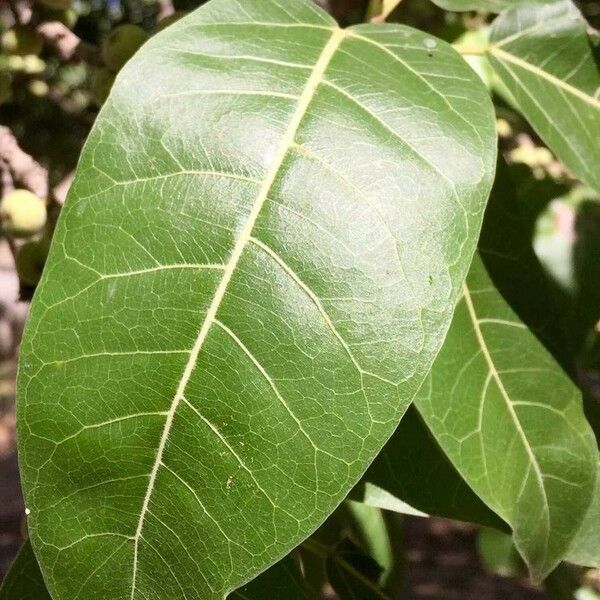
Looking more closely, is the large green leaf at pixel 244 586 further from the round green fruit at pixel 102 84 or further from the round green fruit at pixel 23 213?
the round green fruit at pixel 102 84

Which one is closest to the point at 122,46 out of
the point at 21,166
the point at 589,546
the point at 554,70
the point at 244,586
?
the point at 21,166

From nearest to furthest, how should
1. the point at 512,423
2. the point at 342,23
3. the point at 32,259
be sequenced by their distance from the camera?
the point at 512,423
the point at 32,259
the point at 342,23

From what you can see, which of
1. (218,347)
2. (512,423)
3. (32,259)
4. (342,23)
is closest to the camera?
(218,347)

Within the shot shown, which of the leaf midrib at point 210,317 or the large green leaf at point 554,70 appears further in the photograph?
the large green leaf at point 554,70

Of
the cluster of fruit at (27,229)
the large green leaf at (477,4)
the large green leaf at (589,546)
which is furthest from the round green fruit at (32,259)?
the large green leaf at (589,546)

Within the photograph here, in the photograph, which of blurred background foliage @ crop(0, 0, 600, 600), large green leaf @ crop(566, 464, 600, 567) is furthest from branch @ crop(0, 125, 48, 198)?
large green leaf @ crop(566, 464, 600, 567)

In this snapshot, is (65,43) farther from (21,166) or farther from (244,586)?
(244,586)

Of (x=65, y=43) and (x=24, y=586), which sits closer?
(x=24, y=586)
